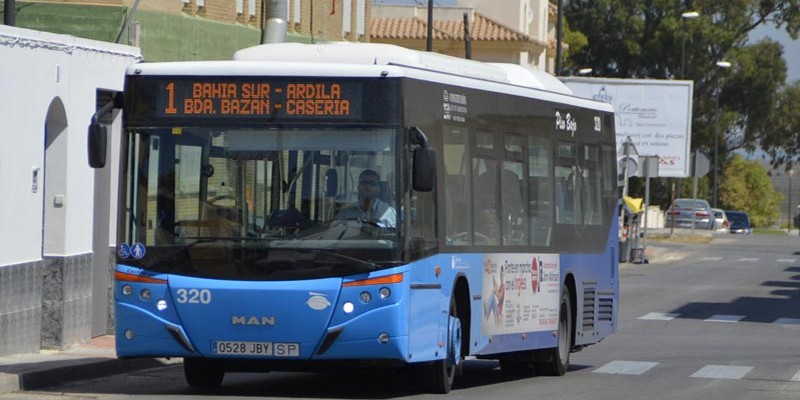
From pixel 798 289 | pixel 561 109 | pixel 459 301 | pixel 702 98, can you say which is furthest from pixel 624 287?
→ pixel 702 98

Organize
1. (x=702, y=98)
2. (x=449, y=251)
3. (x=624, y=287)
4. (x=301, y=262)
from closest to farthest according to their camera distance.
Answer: (x=301, y=262) < (x=449, y=251) < (x=624, y=287) < (x=702, y=98)

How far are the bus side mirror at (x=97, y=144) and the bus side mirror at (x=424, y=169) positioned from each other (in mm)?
2250

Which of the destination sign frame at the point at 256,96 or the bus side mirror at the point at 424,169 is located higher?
the destination sign frame at the point at 256,96

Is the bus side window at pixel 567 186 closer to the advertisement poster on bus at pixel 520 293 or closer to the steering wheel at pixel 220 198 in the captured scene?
the advertisement poster on bus at pixel 520 293

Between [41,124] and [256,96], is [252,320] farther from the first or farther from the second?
[41,124]

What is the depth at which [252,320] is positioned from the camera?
1221cm

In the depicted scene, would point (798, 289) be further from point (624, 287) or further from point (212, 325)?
point (212, 325)

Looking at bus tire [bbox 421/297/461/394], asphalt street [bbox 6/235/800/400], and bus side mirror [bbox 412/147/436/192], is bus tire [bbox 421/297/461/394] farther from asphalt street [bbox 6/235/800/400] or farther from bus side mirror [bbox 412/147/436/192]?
bus side mirror [bbox 412/147/436/192]

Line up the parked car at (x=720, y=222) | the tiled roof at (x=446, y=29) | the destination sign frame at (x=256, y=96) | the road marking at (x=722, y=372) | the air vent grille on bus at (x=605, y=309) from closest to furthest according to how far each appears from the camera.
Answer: the destination sign frame at (x=256, y=96)
the road marking at (x=722, y=372)
the air vent grille on bus at (x=605, y=309)
the tiled roof at (x=446, y=29)
the parked car at (x=720, y=222)

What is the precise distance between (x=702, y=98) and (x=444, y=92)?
7869 centimetres

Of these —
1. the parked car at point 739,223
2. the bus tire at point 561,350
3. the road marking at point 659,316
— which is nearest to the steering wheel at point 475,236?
the bus tire at point 561,350

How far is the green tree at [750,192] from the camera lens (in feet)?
372

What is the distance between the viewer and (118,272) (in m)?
12.5

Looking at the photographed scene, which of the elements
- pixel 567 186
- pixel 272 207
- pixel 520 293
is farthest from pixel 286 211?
pixel 567 186
